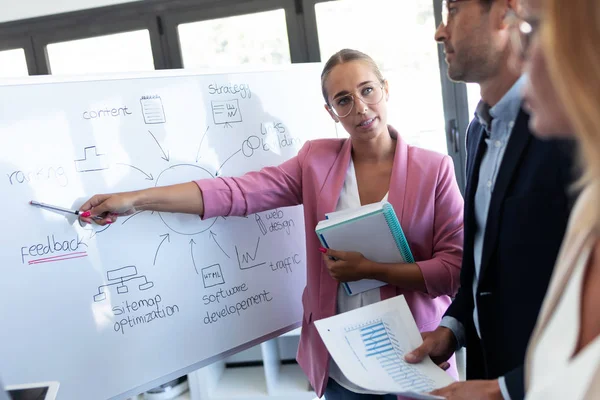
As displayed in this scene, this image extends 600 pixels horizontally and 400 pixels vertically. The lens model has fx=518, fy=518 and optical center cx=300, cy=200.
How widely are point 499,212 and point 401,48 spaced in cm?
190

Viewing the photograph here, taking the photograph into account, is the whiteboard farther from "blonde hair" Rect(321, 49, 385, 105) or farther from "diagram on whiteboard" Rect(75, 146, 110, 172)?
"blonde hair" Rect(321, 49, 385, 105)

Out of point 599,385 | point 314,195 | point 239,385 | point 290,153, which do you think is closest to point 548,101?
point 599,385

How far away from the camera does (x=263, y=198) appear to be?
1.63 meters

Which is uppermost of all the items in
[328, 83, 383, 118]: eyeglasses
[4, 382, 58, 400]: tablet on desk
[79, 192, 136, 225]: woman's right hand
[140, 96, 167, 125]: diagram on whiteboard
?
[140, 96, 167, 125]: diagram on whiteboard

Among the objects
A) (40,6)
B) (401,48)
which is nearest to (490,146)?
(401,48)

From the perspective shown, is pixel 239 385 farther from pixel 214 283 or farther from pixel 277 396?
pixel 214 283

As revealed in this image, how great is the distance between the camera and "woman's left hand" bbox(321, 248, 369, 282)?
4.79ft

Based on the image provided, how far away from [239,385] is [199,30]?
6.28 feet

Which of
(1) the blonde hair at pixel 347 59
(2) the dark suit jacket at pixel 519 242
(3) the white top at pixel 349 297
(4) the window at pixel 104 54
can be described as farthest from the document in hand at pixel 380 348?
(4) the window at pixel 104 54

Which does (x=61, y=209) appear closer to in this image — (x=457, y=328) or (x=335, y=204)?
(x=335, y=204)

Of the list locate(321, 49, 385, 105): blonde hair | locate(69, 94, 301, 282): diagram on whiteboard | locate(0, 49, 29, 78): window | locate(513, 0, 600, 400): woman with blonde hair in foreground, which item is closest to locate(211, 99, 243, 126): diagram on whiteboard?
locate(69, 94, 301, 282): diagram on whiteboard

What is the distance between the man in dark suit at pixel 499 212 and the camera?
3.10 ft

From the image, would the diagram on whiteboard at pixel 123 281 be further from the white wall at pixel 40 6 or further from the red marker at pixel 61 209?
the white wall at pixel 40 6

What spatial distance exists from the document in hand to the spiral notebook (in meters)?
0.22
